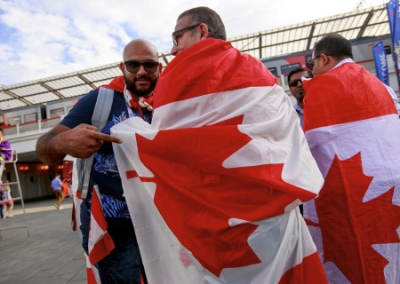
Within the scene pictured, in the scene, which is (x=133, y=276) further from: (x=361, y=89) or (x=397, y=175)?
(x=361, y=89)

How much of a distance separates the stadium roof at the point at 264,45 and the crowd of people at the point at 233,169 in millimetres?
17801

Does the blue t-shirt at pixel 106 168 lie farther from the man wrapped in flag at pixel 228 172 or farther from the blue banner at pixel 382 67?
the blue banner at pixel 382 67

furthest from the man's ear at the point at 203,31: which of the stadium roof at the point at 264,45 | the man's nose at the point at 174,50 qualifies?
the stadium roof at the point at 264,45

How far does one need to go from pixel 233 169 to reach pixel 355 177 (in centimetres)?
90

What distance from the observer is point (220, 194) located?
40.6 inches

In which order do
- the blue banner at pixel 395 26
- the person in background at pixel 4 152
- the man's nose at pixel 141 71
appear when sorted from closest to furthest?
the man's nose at pixel 141 71 → the person in background at pixel 4 152 → the blue banner at pixel 395 26

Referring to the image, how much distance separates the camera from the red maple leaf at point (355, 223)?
4.96 feet

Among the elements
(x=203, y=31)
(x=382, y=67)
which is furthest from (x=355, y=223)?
(x=382, y=67)

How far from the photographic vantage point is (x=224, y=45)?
46.8 inches

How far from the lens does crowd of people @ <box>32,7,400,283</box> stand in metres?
1.02

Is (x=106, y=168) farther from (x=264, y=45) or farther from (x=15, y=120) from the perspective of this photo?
(x=15, y=120)

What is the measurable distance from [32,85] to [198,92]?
2815cm

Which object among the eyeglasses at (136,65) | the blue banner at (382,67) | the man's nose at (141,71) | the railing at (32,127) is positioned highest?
the railing at (32,127)

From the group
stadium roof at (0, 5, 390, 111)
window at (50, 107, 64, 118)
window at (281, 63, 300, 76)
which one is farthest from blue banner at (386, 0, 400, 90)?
window at (50, 107, 64, 118)
